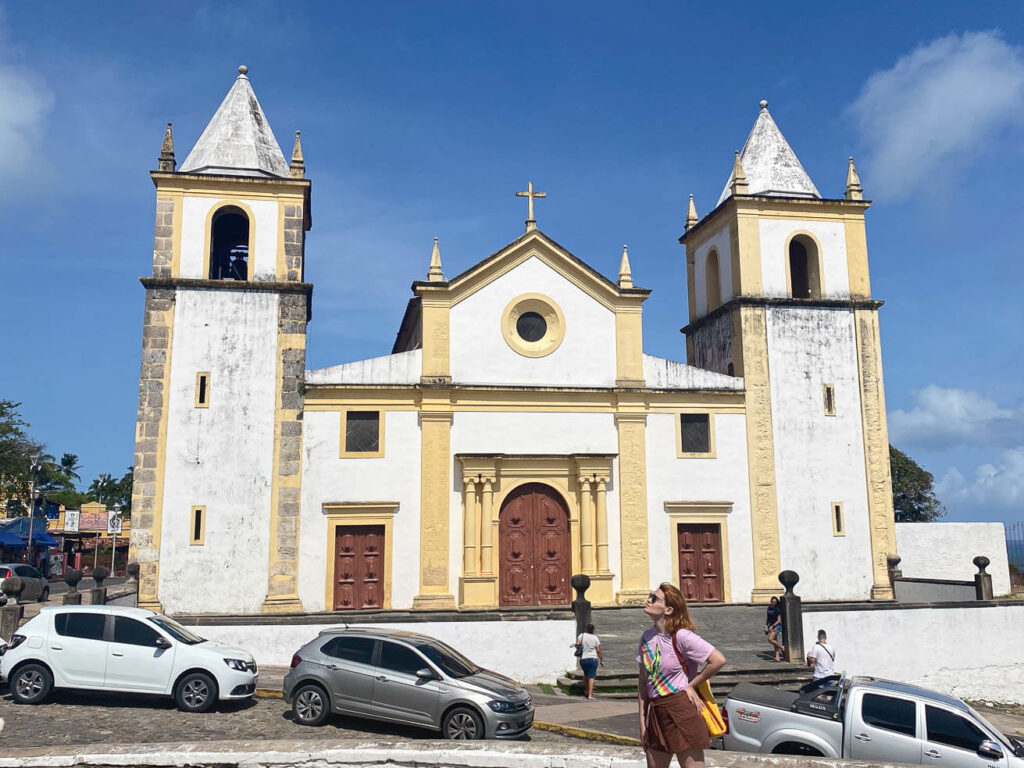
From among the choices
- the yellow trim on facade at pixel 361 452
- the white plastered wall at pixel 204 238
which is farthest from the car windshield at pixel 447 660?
the white plastered wall at pixel 204 238

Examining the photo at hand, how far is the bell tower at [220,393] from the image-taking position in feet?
76.9

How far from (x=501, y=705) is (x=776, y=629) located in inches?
377

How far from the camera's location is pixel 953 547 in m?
32.3

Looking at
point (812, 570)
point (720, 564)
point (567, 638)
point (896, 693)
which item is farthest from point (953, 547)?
point (896, 693)

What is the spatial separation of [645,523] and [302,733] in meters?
15.4

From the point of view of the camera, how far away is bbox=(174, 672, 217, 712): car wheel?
12875mm

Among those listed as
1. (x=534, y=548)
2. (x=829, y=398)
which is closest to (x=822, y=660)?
(x=534, y=548)

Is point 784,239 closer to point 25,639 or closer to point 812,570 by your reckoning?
point 812,570

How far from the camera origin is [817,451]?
2702 cm

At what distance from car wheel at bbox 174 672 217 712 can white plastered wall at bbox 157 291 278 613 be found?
10735mm

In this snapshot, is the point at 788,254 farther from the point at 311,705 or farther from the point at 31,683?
the point at 31,683

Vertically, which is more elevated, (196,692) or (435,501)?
(435,501)

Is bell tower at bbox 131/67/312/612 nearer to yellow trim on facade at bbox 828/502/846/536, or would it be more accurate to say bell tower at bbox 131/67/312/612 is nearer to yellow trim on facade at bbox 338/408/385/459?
yellow trim on facade at bbox 338/408/385/459

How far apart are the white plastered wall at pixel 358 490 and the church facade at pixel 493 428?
0.06 metres
